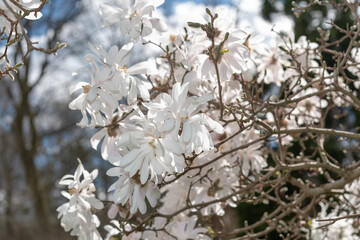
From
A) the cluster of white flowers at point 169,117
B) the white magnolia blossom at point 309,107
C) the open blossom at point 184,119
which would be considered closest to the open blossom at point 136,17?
the cluster of white flowers at point 169,117

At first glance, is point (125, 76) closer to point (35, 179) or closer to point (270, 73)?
point (270, 73)

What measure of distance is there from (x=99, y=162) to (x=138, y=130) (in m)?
10.2

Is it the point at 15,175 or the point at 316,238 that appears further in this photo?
the point at 15,175

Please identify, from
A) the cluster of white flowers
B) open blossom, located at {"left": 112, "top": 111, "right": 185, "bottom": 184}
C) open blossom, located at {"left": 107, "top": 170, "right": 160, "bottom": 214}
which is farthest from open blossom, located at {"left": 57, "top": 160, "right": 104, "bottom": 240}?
open blossom, located at {"left": 112, "top": 111, "right": 185, "bottom": 184}

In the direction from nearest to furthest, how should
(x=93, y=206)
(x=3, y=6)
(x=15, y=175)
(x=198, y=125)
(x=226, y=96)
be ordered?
1. (x=198, y=125)
2. (x=3, y=6)
3. (x=93, y=206)
4. (x=226, y=96)
5. (x=15, y=175)

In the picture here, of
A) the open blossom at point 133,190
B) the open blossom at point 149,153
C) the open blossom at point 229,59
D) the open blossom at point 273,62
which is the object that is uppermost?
the open blossom at point 229,59

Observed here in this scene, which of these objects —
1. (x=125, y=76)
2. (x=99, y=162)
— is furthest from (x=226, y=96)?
(x=99, y=162)

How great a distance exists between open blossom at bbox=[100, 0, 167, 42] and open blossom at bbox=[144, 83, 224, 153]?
1.54ft

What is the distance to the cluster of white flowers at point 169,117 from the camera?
3.70 feet

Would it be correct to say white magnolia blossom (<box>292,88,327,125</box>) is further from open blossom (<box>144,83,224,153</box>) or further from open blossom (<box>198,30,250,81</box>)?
open blossom (<box>144,83,224,153</box>)

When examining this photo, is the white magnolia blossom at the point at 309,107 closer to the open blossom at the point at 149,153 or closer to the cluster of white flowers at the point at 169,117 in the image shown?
the cluster of white flowers at the point at 169,117

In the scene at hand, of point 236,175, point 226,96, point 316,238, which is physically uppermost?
point 226,96

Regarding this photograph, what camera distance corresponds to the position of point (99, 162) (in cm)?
1115

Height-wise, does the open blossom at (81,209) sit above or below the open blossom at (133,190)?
below
